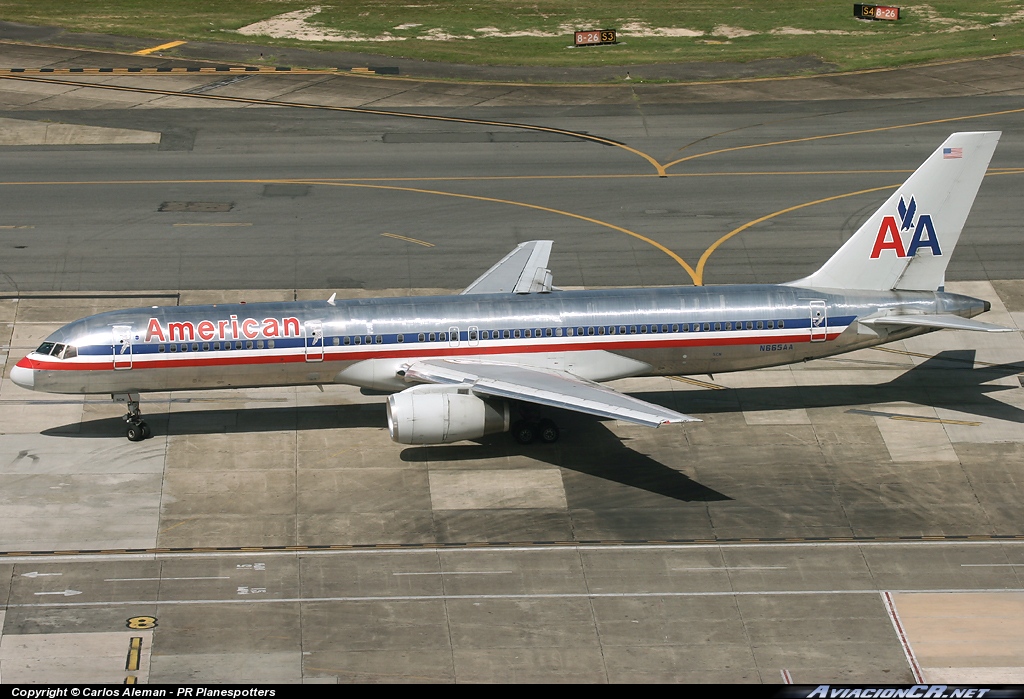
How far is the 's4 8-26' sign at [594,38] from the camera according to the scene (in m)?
88.1

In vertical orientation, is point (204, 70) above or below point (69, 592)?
above

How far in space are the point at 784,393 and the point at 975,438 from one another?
7.14 m

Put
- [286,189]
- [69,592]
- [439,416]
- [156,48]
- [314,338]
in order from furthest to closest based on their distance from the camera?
1. [156,48]
2. [286,189]
3. [314,338]
4. [439,416]
5. [69,592]

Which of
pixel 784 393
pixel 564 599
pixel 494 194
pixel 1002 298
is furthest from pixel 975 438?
pixel 494 194

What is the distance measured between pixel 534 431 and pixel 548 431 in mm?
496

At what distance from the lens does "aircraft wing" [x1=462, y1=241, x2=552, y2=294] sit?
49875 mm

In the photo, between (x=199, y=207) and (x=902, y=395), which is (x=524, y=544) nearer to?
(x=902, y=395)

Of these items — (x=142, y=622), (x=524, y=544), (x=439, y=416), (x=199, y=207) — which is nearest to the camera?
(x=142, y=622)

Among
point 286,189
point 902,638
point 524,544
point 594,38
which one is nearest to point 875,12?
point 594,38

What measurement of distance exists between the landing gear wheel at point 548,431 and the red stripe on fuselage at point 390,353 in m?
2.61

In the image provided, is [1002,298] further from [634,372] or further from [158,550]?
[158,550]

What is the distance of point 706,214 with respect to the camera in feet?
211

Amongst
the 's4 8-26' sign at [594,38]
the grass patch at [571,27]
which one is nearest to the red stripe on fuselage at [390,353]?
the grass patch at [571,27]

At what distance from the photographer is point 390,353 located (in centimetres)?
4528
